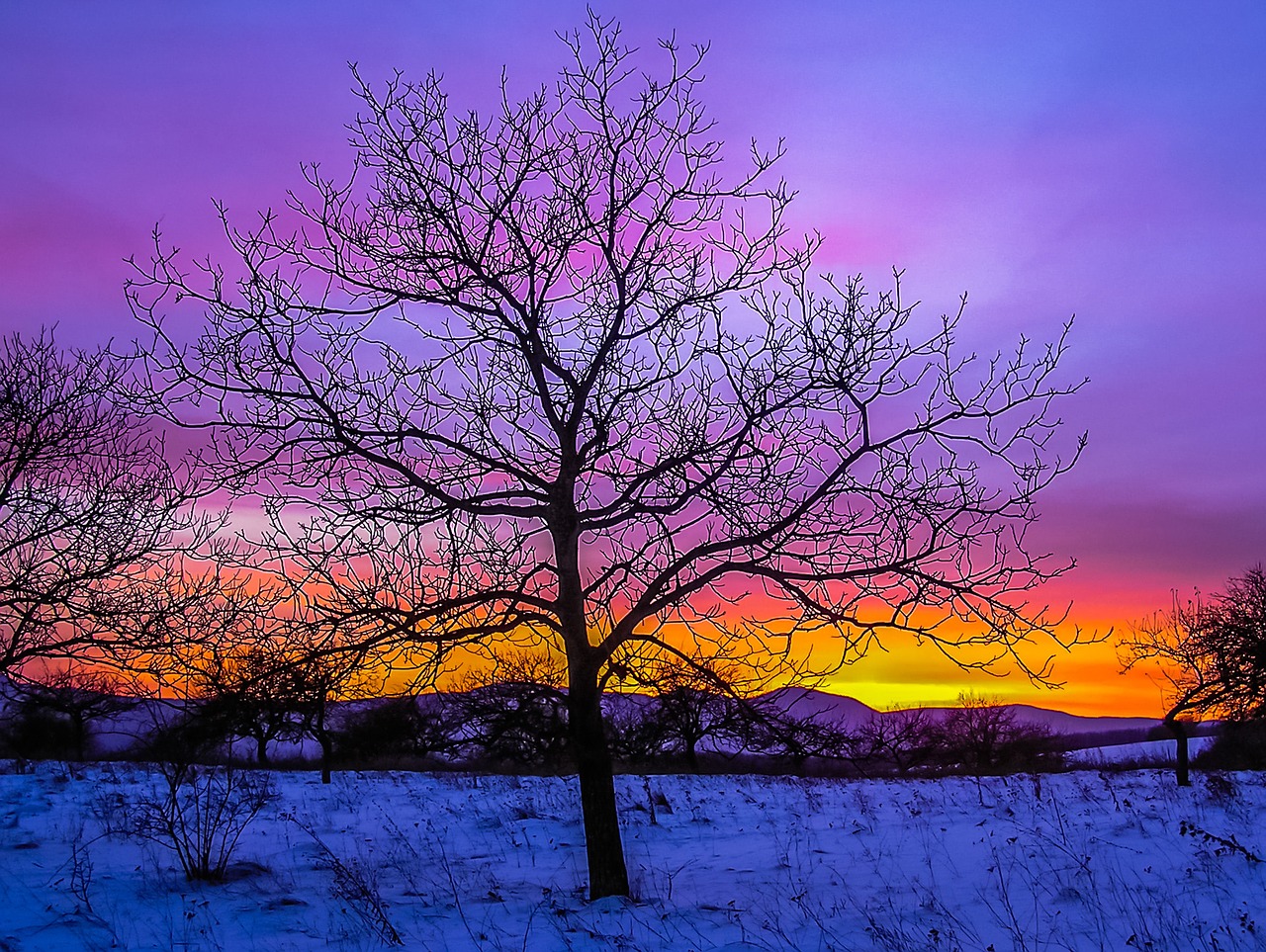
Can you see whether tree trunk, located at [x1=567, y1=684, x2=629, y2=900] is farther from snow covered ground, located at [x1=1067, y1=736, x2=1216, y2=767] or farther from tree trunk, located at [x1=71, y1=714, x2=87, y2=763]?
tree trunk, located at [x1=71, y1=714, x2=87, y2=763]

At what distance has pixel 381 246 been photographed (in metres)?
8.39

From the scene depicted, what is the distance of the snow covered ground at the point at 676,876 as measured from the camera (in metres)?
6.83

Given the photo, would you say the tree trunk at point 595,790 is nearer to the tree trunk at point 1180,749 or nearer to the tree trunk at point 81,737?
the tree trunk at point 1180,749

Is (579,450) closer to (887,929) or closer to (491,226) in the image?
(491,226)

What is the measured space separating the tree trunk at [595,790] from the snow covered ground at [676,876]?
279 millimetres

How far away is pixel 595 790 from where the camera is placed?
25.4 ft

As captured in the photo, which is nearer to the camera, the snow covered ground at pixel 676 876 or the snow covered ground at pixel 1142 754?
the snow covered ground at pixel 676 876

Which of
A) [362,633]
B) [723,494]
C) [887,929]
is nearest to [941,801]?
[887,929]

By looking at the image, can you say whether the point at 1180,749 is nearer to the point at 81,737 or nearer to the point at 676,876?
the point at 676,876

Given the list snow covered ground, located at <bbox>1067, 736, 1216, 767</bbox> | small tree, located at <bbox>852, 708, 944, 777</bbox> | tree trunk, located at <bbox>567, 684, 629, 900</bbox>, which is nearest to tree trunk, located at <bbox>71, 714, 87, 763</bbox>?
tree trunk, located at <bbox>567, 684, 629, 900</bbox>

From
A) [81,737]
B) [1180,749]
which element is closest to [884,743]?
[1180,749]

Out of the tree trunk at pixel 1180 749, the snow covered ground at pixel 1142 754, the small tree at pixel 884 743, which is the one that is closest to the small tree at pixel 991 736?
the snow covered ground at pixel 1142 754

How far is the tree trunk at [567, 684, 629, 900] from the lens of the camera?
304 inches

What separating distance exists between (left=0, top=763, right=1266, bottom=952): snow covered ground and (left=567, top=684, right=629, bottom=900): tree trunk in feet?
0.92
